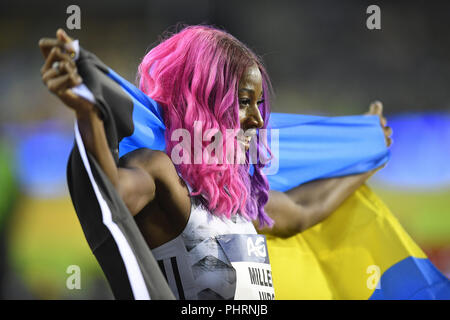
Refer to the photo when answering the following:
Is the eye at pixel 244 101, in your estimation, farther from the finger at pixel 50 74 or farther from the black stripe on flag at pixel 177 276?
the finger at pixel 50 74

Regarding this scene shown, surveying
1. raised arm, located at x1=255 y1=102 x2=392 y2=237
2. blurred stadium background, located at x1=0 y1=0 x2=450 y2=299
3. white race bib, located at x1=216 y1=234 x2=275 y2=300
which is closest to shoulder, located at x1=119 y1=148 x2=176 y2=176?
white race bib, located at x1=216 y1=234 x2=275 y2=300

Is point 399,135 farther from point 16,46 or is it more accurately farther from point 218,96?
point 16,46

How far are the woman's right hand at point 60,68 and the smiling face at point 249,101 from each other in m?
0.52

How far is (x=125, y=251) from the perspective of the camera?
107cm

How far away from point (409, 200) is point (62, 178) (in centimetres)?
170

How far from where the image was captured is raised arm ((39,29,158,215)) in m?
0.94

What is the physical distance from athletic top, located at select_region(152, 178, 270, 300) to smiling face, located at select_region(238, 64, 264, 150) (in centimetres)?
23

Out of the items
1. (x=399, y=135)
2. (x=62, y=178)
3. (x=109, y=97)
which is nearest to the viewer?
(x=109, y=97)

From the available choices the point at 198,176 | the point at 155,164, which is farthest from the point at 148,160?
the point at 198,176

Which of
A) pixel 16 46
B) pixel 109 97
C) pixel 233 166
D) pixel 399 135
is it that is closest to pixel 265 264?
pixel 233 166

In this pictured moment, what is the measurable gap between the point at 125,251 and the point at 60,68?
368 mm

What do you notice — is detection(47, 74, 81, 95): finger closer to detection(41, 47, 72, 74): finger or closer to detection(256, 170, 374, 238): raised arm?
detection(41, 47, 72, 74): finger

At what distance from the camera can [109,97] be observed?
1.11m

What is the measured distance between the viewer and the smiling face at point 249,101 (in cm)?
138
